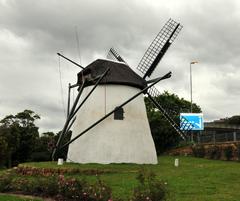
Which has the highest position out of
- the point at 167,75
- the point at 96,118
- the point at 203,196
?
the point at 167,75

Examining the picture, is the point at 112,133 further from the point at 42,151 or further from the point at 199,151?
the point at 42,151

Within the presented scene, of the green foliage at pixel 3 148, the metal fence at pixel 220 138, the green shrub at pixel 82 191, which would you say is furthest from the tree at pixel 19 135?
the green shrub at pixel 82 191

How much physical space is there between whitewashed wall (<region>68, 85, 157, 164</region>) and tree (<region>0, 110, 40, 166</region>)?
2415 centimetres

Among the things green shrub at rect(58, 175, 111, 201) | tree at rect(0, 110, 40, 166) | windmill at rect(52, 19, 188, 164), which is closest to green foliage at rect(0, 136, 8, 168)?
tree at rect(0, 110, 40, 166)

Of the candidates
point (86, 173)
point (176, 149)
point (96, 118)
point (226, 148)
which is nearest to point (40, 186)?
point (86, 173)

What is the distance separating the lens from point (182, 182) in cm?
1566

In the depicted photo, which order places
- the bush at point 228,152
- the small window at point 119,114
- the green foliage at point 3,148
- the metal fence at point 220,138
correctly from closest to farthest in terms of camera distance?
the small window at point 119,114 → the bush at point 228,152 → the metal fence at point 220,138 → the green foliage at point 3,148

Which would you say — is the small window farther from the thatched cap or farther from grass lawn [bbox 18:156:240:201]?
grass lawn [bbox 18:156:240:201]

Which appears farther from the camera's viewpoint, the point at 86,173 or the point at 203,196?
the point at 86,173

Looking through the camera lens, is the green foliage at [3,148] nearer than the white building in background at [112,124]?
No

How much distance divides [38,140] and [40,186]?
39419 millimetres

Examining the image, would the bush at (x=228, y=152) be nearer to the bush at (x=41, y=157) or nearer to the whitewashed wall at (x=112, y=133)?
the whitewashed wall at (x=112, y=133)

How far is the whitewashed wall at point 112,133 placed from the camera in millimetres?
23156

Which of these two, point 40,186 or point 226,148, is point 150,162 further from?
point 40,186
